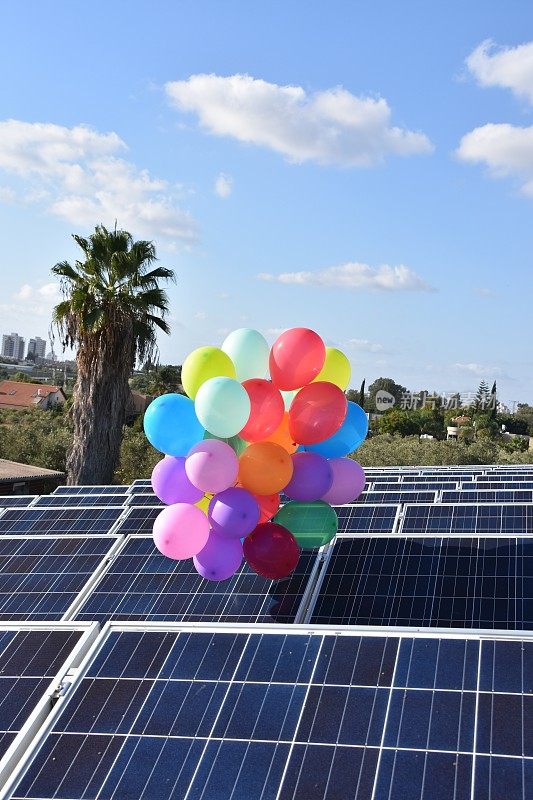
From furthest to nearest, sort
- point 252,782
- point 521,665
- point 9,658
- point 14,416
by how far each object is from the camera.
A: point 14,416 < point 9,658 < point 521,665 < point 252,782

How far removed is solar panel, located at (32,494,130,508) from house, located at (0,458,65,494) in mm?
10306

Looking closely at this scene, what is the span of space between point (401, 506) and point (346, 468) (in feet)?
13.6

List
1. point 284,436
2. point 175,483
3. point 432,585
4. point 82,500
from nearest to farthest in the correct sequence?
point 432,585 < point 175,483 < point 284,436 < point 82,500

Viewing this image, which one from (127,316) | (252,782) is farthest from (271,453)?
(127,316)

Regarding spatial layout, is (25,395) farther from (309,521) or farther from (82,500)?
(309,521)

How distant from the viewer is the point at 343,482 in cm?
1029

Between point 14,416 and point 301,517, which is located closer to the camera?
point 301,517

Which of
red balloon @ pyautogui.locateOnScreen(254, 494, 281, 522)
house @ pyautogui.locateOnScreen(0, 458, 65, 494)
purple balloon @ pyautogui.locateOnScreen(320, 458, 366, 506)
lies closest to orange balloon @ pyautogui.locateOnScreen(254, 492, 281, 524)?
red balloon @ pyautogui.locateOnScreen(254, 494, 281, 522)

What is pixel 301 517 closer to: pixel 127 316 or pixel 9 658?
pixel 9 658

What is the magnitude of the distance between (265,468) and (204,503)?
39.0 inches

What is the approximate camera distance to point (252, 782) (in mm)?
5176

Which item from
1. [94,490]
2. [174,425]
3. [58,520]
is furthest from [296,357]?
[94,490]

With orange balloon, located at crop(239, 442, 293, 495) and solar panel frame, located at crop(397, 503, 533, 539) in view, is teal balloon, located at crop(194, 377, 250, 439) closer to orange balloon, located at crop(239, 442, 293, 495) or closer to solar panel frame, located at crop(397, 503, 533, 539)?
orange balloon, located at crop(239, 442, 293, 495)

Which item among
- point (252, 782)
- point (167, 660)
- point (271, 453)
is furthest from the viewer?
point (271, 453)
